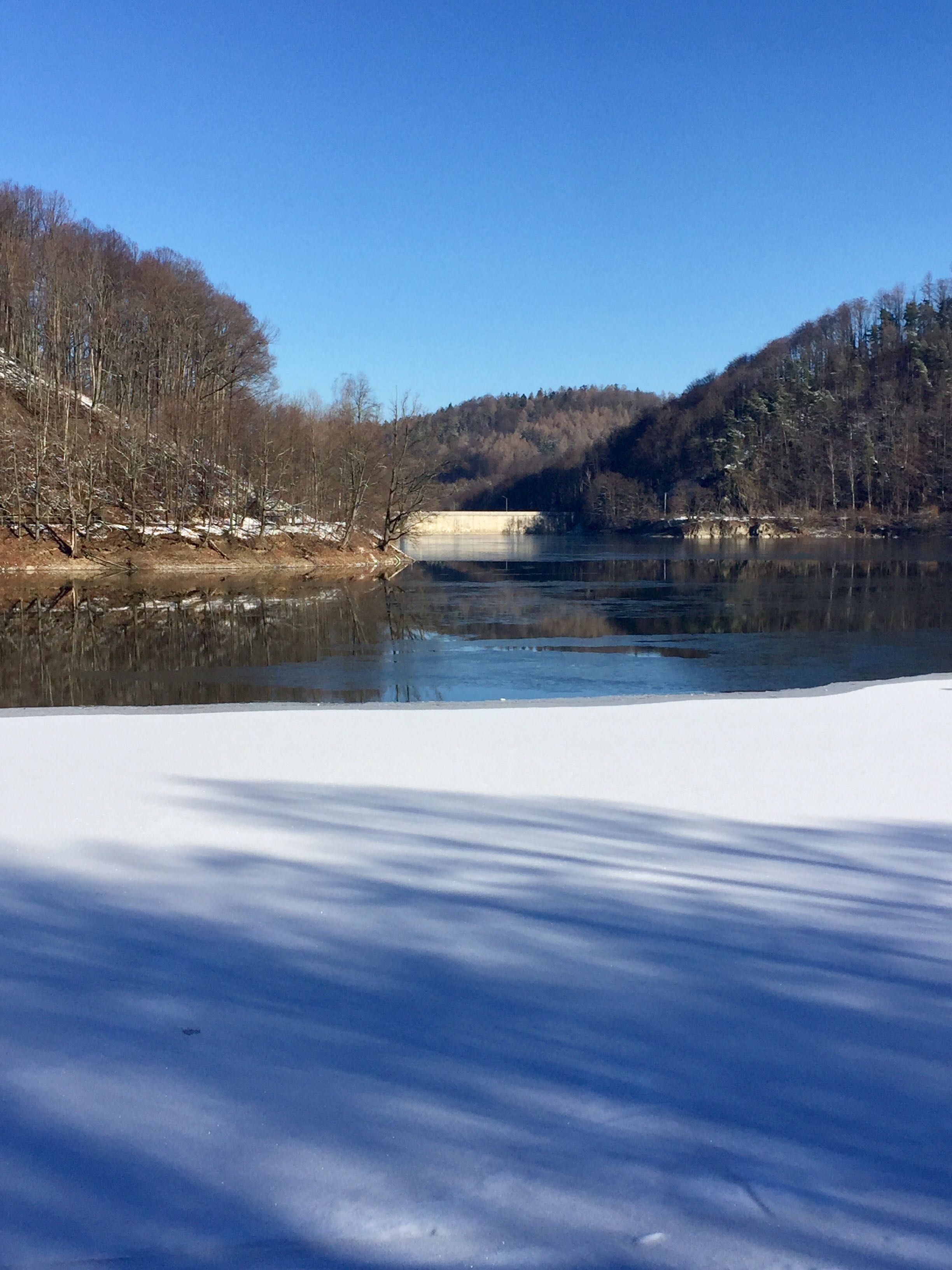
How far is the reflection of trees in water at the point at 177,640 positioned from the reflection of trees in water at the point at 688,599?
104 inches

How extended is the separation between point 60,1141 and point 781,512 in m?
121

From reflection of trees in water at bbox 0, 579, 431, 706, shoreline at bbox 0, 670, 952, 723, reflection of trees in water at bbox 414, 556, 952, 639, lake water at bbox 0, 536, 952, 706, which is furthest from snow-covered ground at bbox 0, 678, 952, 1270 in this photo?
reflection of trees in water at bbox 414, 556, 952, 639

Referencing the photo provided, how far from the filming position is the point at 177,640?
19.5m

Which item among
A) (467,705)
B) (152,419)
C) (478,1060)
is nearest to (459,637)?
(467,705)

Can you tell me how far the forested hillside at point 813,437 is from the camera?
12044cm

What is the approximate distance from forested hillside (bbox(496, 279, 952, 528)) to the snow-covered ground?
11102 centimetres

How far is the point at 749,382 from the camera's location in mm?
152375

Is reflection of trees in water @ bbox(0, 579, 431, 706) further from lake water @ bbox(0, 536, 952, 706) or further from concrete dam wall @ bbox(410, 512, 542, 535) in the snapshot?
concrete dam wall @ bbox(410, 512, 542, 535)

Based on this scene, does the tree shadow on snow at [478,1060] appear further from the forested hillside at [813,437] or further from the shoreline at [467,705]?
the forested hillside at [813,437]

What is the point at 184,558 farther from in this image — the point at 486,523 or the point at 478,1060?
the point at 486,523

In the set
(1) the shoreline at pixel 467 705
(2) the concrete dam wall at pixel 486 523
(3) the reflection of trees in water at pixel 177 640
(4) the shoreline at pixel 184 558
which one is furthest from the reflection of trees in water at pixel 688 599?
(2) the concrete dam wall at pixel 486 523

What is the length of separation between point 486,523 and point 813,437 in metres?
42.1

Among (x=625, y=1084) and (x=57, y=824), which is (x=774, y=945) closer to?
(x=625, y=1084)

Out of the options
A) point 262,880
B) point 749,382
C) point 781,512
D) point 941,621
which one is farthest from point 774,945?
point 749,382
